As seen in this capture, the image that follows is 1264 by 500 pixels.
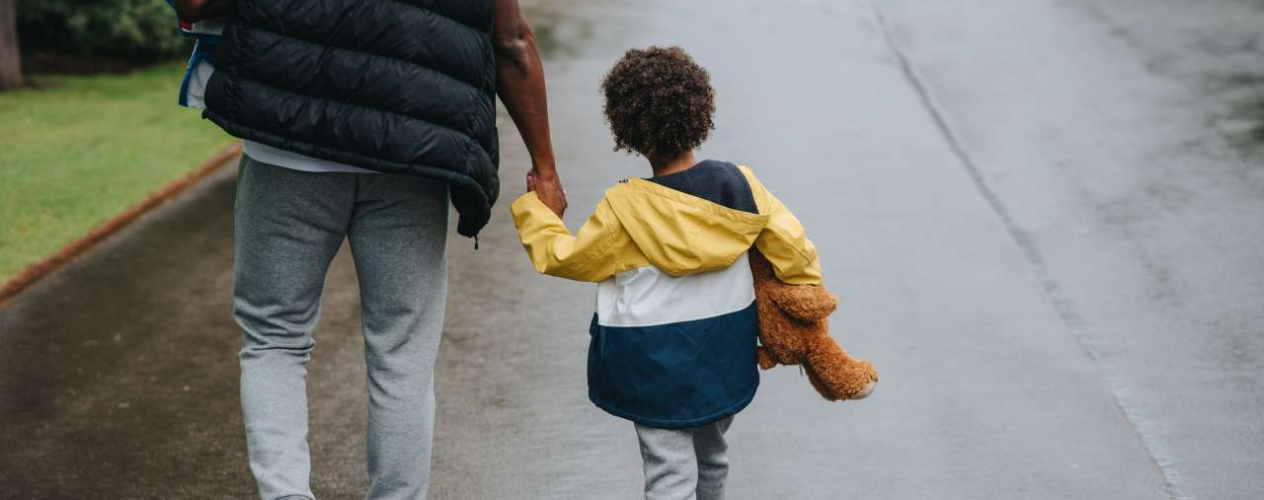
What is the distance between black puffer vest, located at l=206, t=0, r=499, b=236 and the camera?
2893 millimetres

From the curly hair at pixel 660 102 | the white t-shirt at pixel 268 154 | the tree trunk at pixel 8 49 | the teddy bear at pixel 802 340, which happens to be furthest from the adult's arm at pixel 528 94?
the tree trunk at pixel 8 49

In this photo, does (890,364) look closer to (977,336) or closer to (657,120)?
(977,336)

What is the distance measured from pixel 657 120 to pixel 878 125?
640cm

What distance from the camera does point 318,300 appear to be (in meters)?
3.30

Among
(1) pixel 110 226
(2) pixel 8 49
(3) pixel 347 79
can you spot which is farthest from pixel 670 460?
(2) pixel 8 49

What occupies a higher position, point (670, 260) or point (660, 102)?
point (660, 102)

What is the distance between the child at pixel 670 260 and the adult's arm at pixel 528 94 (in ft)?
0.23

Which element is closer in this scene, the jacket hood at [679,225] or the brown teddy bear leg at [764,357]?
the jacket hood at [679,225]

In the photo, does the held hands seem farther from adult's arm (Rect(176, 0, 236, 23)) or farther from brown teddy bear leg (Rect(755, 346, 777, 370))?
adult's arm (Rect(176, 0, 236, 23))

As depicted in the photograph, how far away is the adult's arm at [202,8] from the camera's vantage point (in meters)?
2.90

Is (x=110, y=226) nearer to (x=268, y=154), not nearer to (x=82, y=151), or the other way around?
(x=82, y=151)

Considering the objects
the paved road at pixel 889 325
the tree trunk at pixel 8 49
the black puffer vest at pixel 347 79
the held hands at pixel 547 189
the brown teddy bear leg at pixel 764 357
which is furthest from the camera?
the tree trunk at pixel 8 49

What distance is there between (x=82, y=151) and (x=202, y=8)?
23.5ft

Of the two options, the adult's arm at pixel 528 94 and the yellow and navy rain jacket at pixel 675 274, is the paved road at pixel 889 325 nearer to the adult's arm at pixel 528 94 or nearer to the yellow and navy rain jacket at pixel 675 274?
the yellow and navy rain jacket at pixel 675 274
